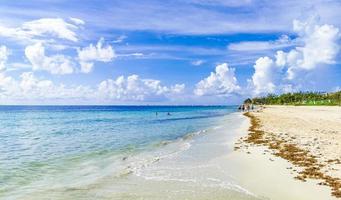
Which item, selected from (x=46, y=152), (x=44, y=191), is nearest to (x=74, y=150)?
(x=46, y=152)

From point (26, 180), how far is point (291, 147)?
17178mm

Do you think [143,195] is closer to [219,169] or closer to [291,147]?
[219,169]

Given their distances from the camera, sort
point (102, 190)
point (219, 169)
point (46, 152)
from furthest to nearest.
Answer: point (46, 152) < point (219, 169) < point (102, 190)

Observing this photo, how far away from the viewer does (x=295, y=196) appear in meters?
13.7

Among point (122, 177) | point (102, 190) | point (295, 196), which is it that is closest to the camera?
point (295, 196)

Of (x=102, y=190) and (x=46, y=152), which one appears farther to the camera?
(x=46, y=152)

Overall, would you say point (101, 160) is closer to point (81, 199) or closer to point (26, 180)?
point (26, 180)

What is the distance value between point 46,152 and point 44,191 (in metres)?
14.6

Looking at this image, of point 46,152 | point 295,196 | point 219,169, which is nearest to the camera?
point 295,196

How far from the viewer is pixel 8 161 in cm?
2458

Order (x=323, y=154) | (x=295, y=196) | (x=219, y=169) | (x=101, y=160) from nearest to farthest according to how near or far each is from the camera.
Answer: (x=295, y=196)
(x=219, y=169)
(x=323, y=154)
(x=101, y=160)

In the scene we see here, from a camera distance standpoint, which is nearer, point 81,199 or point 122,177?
point 81,199

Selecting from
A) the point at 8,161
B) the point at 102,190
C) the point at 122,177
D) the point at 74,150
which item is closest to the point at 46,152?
the point at 74,150

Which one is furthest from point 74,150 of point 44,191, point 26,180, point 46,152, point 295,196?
point 295,196
